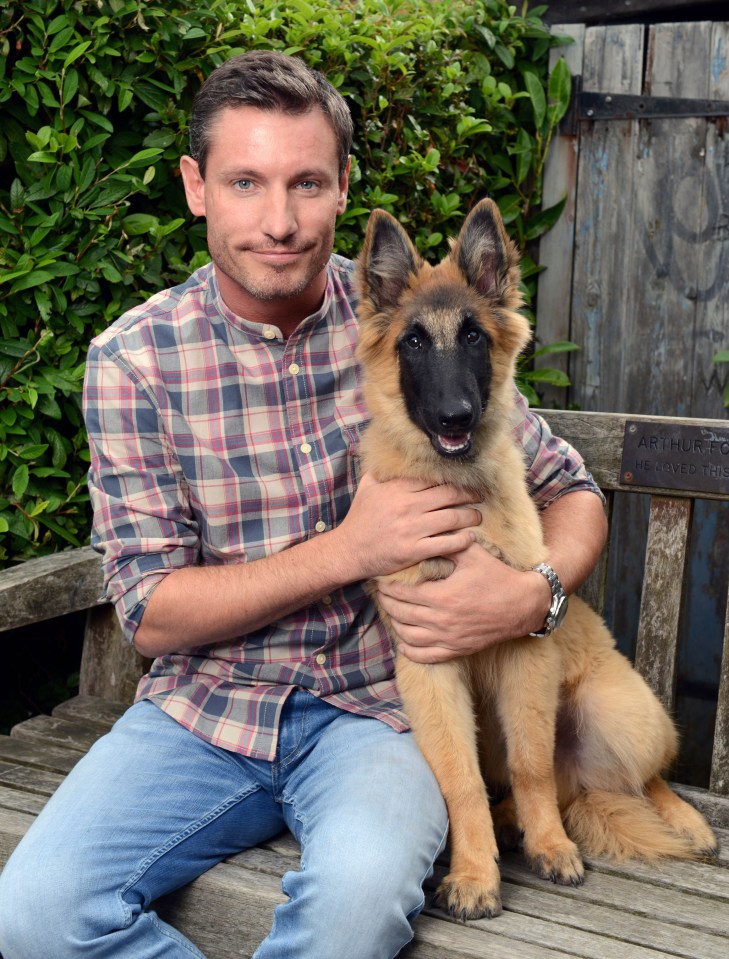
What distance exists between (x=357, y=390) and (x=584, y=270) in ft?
7.33

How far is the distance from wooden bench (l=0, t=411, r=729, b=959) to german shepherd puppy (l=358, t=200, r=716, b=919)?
0.12 m

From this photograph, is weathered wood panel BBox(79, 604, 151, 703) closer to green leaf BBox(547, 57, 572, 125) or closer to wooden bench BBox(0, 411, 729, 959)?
wooden bench BBox(0, 411, 729, 959)

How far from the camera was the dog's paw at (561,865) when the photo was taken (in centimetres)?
239

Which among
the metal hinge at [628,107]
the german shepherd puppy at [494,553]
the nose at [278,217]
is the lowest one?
the german shepherd puppy at [494,553]

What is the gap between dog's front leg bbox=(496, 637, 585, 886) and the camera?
8.21 ft

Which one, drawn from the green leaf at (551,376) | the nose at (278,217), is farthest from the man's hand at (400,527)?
the green leaf at (551,376)

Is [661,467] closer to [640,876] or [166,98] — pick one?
[640,876]

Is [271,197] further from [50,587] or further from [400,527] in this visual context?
[50,587]

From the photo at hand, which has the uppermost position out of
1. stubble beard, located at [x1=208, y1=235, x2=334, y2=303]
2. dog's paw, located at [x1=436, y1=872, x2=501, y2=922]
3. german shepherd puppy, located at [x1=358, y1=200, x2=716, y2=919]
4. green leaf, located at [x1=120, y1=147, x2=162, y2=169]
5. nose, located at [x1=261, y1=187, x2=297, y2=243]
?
green leaf, located at [x1=120, y1=147, x2=162, y2=169]

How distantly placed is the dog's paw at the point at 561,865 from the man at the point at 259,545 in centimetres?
26

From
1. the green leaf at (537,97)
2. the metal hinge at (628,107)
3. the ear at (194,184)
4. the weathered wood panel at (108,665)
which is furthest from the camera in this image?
the green leaf at (537,97)

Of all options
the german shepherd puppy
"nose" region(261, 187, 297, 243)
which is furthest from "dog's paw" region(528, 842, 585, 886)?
"nose" region(261, 187, 297, 243)

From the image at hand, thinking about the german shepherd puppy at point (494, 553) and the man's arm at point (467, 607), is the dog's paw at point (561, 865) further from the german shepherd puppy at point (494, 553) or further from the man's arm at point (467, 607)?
the man's arm at point (467, 607)

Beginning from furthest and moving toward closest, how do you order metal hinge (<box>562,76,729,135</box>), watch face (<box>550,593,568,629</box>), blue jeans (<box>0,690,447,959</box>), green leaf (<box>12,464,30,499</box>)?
metal hinge (<box>562,76,729,135</box>) → green leaf (<box>12,464,30,499</box>) → watch face (<box>550,593,568,629</box>) → blue jeans (<box>0,690,447,959</box>)
